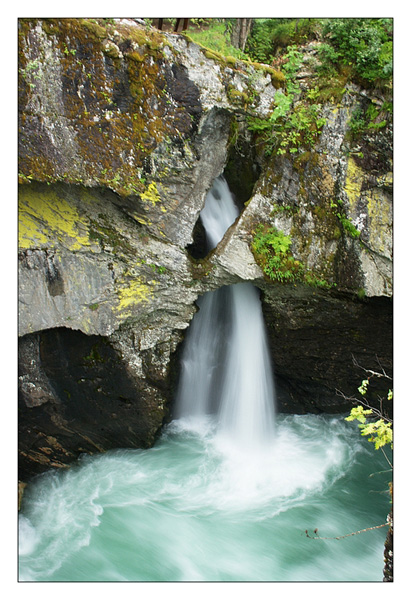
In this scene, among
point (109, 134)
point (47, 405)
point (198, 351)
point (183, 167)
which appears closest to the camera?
point (109, 134)

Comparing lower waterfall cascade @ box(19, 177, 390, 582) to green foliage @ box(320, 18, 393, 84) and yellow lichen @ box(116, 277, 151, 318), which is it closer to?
yellow lichen @ box(116, 277, 151, 318)

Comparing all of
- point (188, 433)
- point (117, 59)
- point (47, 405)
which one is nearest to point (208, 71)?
point (117, 59)

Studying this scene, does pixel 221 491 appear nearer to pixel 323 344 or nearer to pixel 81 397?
pixel 81 397

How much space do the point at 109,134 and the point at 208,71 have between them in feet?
4.92

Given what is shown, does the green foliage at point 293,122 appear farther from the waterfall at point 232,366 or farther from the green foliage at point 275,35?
the waterfall at point 232,366

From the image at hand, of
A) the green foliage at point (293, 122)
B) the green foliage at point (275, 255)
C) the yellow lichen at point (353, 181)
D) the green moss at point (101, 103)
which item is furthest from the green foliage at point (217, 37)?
the green foliage at point (275, 255)

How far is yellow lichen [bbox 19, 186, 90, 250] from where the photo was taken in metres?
4.91

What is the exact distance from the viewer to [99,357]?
6246mm

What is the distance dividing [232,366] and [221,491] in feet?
6.95

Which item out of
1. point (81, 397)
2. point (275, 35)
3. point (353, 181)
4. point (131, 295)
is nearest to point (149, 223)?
point (131, 295)

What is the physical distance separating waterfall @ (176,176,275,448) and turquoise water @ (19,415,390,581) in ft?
1.31

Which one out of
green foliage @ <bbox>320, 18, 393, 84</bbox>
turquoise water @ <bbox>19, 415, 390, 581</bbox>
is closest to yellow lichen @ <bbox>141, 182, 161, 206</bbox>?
green foliage @ <bbox>320, 18, 393, 84</bbox>

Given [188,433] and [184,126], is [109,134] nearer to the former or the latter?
[184,126]

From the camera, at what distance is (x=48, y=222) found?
5.07 metres
